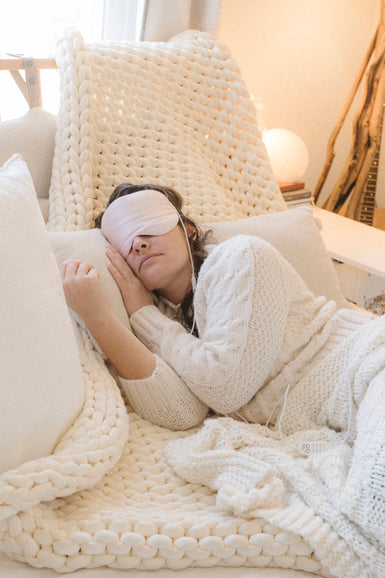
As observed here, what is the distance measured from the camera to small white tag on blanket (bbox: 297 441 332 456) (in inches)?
39.0

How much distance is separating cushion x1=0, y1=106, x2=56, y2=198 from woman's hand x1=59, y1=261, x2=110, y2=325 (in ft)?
1.20

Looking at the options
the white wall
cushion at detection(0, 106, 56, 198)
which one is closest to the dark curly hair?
cushion at detection(0, 106, 56, 198)

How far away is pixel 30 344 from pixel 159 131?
2.73 ft

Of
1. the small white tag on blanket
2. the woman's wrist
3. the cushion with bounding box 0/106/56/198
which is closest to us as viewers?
the small white tag on blanket

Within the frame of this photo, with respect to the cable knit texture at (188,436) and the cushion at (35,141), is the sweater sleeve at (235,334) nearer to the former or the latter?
the cable knit texture at (188,436)

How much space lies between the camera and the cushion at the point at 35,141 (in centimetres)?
133

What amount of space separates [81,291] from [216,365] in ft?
0.90

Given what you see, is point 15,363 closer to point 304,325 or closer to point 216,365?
point 216,365

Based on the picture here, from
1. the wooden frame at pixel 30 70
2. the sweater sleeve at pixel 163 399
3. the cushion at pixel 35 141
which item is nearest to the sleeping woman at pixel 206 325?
the sweater sleeve at pixel 163 399

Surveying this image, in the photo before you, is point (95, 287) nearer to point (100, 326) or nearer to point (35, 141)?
point (100, 326)

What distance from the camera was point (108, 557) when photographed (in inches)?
30.6

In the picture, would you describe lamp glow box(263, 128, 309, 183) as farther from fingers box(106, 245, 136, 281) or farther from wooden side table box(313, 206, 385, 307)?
fingers box(106, 245, 136, 281)

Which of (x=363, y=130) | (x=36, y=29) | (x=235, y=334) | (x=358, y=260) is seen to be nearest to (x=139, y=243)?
(x=235, y=334)

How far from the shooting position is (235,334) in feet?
3.51
